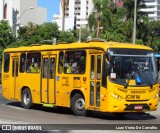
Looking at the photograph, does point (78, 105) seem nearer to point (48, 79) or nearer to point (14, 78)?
point (48, 79)

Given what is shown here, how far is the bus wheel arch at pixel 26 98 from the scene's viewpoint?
20953 mm

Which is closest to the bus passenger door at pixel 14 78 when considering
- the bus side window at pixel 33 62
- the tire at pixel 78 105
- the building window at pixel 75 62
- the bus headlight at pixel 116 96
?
the bus side window at pixel 33 62

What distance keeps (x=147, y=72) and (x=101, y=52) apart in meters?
1.78

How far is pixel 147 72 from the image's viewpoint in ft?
56.2

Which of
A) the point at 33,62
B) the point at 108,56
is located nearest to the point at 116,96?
the point at 108,56

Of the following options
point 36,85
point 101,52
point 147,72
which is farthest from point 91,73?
point 36,85

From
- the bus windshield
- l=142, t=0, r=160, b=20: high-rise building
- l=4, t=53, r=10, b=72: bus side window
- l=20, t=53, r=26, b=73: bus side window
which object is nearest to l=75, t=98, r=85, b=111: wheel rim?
the bus windshield

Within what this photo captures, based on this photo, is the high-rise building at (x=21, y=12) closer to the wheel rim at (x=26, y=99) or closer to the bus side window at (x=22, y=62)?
the bus side window at (x=22, y=62)

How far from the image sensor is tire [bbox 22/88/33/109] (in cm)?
2095

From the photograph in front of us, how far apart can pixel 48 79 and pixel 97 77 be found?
3.16 metres

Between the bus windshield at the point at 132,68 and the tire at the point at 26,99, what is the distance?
553cm

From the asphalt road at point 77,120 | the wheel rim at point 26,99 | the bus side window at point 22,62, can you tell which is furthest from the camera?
the bus side window at point 22,62

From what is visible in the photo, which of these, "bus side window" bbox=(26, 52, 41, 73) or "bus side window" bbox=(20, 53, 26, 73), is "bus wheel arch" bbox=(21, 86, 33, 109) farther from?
"bus side window" bbox=(26, 52, 41, 73)

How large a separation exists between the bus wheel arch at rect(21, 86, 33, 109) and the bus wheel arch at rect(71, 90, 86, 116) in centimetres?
326
